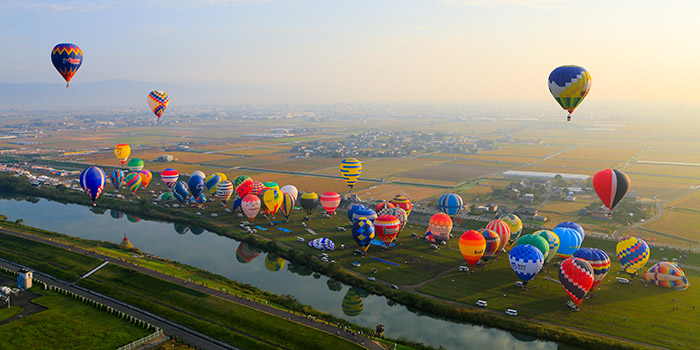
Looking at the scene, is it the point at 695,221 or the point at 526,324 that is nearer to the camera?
the point at 526,324

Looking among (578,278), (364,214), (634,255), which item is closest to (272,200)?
(364,214)

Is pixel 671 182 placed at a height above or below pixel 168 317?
above

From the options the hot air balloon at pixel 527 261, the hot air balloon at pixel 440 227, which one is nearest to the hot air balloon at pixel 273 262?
the hot air balloon at pixel 440 227

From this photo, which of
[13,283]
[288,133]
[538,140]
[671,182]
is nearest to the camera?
[13,283]

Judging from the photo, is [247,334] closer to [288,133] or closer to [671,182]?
[671,182]

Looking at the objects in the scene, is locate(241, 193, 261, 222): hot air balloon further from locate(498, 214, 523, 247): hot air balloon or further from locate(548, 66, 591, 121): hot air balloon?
locate(548, 66, 591, 121): hot air balloon

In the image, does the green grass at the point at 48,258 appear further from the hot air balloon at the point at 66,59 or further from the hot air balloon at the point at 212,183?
the hot air balloon at the point at 212,183

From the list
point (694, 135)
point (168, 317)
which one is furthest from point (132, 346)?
point (694, 135)

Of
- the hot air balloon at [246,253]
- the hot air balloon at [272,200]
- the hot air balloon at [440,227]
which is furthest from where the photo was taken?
the hot air balloon at [272,200]
